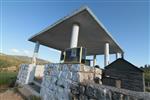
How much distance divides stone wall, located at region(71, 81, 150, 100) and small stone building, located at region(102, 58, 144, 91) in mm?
2870

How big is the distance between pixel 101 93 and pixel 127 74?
13.9ft

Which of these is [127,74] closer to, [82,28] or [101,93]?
[82,28]

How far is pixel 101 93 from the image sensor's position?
2.69 metres

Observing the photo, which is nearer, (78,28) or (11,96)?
(11,96)

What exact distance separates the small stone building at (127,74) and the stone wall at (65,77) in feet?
6.50

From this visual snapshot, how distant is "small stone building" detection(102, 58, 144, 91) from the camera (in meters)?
6.04

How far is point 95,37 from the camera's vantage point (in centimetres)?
917

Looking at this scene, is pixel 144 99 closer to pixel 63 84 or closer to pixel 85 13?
pixel 63 84

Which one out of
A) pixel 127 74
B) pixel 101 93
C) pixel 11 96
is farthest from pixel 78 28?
pixel 11 96

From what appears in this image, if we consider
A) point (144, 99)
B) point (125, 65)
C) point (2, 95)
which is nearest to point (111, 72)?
point (125, 65)

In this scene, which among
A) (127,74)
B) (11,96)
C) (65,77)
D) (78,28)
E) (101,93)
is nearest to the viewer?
(101,93)

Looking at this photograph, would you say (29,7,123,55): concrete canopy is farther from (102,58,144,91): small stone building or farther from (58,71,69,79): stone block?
(58,71,69,79): stone block

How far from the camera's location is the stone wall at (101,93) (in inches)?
83.6

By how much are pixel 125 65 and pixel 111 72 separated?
2.81 ft
